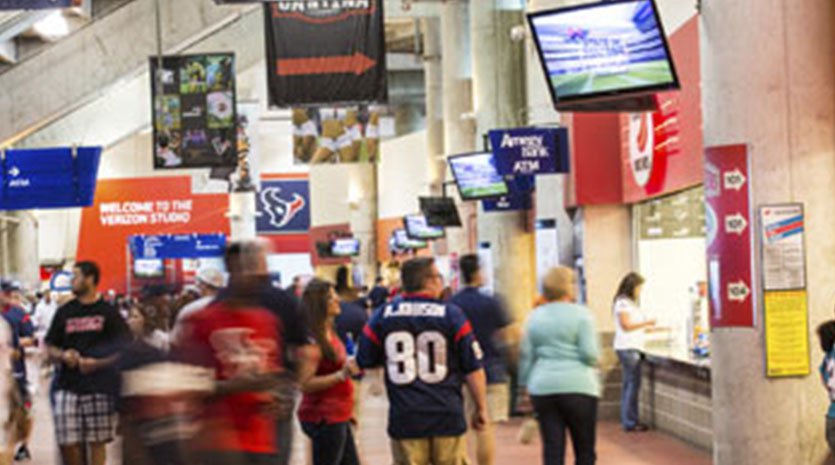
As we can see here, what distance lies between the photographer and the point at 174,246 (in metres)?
44.5

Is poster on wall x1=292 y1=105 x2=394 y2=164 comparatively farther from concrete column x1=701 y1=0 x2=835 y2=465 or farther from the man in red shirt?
the man in red shirt

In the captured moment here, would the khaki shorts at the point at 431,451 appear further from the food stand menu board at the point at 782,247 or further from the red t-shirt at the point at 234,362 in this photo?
the red t-shirt at the point at 234,362

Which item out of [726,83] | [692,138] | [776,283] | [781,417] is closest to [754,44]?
[726,83]

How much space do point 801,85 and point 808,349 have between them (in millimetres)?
1655

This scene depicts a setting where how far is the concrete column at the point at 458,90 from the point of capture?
30.0m

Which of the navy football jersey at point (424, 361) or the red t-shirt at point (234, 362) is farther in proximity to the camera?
the navy football jersey at point (424, 361)

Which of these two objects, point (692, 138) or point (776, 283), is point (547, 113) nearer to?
point (692, 138)

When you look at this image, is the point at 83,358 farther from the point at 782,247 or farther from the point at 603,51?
the point at 603,51

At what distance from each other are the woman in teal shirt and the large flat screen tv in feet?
6.55

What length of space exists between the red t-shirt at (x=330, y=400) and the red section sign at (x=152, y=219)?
41.2 meters

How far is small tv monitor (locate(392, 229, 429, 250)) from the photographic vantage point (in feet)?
116

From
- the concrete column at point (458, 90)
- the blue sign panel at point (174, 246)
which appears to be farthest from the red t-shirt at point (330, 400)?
the blue sign panel at point (174, 246)

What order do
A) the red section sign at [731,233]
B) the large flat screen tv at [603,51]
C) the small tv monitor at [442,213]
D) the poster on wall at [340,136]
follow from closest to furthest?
the red section sign at [731,233]
the large flat screen tv at [603,51]
the small tv monitor at [442,213]
the poster on wall at [340,136]

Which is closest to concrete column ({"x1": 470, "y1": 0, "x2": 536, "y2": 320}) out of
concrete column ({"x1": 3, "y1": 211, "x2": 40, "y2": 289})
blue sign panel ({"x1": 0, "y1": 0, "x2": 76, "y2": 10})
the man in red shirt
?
blue sign panel ({"x1": 0, "y1": 0, "x2": 76, "y2": 10})
